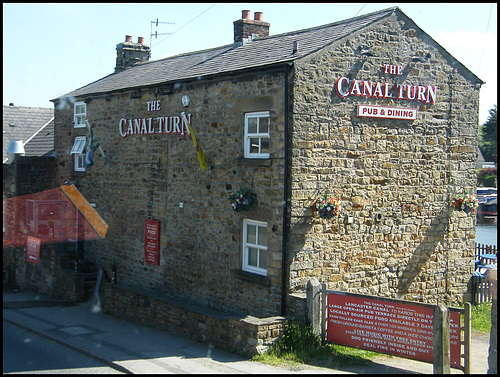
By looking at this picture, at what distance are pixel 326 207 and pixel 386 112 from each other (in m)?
3.10

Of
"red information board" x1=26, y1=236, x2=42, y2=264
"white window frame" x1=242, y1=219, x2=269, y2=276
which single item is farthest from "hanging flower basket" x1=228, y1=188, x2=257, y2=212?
"red information board" x1=26, y1=236, x2=42, y2=264

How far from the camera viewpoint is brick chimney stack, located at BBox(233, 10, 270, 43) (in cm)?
1644

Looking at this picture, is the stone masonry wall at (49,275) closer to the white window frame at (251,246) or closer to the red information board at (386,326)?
the white window frame at (251,246)

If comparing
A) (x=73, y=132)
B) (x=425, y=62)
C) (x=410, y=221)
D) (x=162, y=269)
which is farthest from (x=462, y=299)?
(x=73, y=132)

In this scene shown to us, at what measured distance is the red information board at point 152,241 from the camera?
51.4 ft

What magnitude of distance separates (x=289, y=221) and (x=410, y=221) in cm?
356

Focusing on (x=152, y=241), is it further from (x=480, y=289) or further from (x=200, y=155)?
(x=480, y=289)

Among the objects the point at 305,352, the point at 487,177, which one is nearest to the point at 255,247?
the point at 305,352

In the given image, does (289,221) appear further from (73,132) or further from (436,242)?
(73,132)

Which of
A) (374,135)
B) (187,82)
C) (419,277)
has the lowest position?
(419,277)

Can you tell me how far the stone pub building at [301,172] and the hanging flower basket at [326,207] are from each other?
306 millimetres

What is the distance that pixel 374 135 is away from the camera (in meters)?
13.2

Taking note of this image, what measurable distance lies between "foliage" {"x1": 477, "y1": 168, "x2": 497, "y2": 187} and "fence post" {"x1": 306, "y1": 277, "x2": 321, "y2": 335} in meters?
50.6

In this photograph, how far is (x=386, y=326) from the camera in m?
10.3
